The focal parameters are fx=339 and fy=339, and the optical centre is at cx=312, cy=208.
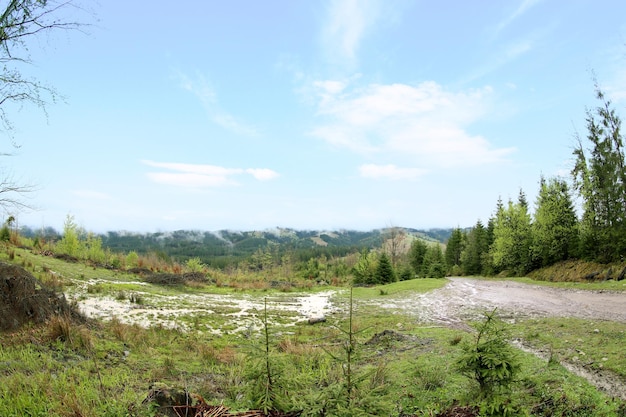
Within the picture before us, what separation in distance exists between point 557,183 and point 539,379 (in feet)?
127

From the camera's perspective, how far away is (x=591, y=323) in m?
9.49

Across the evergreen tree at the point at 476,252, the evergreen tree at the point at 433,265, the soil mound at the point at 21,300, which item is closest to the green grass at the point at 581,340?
the soil mound at the point at 21,300

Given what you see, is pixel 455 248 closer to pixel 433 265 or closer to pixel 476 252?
pixel 476 252

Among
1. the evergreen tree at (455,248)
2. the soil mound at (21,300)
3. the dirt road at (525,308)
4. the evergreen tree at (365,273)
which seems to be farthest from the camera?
the evergreen tree at (455,248)

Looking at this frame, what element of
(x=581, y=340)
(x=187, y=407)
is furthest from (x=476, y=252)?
(x=187, y=407)

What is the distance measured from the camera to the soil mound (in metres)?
7.22

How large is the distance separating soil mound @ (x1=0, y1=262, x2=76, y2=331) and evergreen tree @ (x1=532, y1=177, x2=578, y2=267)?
3708cm

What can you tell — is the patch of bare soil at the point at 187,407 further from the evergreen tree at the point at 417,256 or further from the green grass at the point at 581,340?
the evergreen tree at the point at 417,256

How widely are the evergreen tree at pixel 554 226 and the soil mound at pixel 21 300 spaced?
37078mm

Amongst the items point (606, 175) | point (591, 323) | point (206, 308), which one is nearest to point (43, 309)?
point (206, 308)

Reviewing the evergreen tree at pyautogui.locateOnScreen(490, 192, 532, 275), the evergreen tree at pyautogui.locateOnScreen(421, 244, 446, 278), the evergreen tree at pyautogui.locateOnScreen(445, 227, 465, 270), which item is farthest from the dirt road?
the evergreen tree at pyautogui.locateOnScreen(445, 227, 465, 270)

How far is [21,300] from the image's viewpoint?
7570 millimetres

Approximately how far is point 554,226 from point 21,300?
130ft

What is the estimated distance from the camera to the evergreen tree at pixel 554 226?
32531 mm
